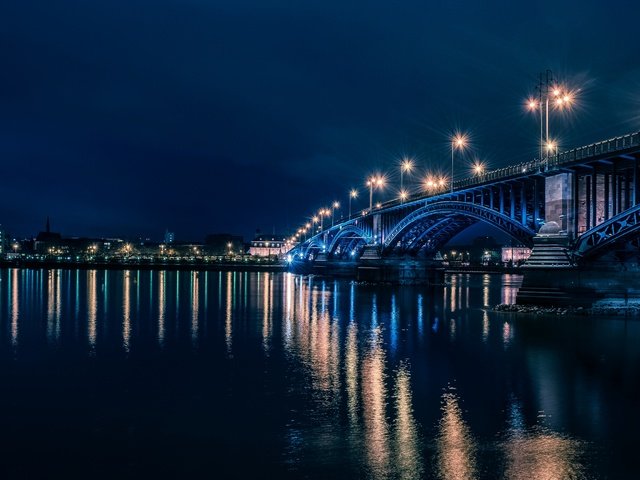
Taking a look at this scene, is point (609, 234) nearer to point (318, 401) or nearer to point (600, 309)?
point (600, 309)

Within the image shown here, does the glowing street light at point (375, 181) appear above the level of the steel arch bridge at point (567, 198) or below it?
above

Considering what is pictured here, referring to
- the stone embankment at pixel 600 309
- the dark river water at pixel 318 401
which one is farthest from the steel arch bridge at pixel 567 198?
the dark river water at pixel 318 401

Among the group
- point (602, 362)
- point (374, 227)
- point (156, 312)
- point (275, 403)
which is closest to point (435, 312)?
point (156, 312)

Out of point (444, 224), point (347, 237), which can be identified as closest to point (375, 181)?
point (347, 237)

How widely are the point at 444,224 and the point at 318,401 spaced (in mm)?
65533

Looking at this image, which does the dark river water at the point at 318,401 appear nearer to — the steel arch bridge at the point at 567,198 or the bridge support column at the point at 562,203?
the steel arch bridge at the point at 567,198

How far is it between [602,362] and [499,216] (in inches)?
1274

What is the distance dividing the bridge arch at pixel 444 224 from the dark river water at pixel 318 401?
1900 centimetres

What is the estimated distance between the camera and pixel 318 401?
18.1m

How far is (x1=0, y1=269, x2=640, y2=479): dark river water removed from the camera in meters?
13.0

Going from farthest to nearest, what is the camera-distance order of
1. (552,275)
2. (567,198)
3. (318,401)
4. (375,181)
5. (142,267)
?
(142,267) → (375,181) → (567,198) → (552,275) → (318,401)

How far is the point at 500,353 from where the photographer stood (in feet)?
89.8

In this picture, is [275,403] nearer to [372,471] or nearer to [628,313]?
[372,471]

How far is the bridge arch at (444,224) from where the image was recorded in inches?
2167
